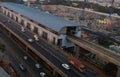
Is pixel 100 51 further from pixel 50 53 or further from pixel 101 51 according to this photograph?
pixel 50 53

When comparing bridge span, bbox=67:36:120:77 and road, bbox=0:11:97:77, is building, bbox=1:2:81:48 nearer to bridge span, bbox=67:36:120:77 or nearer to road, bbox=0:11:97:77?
bridge span, bbox=67:36:120:77

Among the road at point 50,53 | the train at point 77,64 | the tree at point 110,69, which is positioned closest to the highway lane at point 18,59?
the road at point 50,53

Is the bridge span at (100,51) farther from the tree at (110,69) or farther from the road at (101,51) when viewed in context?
the tree at (110,69)

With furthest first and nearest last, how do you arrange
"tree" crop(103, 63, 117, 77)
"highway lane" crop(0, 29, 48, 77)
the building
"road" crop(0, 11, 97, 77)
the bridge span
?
the building, "highway lane" crop(0, 29, 48, 77), "tree" crop(103, 63, 117, 77), the bridge span, "road" crop(0, 11, 97, 77)

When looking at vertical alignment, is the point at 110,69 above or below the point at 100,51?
below

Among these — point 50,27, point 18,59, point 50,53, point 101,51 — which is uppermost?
point 50,27

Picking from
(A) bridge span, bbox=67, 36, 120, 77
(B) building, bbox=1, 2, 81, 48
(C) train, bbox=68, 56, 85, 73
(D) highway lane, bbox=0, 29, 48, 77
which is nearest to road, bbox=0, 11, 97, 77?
(C) train, bbox=68, 56, 85, 73

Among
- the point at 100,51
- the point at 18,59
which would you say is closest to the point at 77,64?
the point at 100,51

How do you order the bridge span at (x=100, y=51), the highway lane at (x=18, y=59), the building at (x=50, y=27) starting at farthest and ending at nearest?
the building at (x=50, y=27) < the highway lane at (x=18, y=59) < the bridge span at (x=100, y=51)

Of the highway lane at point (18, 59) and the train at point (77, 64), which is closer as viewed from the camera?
the train at point (77, 64)

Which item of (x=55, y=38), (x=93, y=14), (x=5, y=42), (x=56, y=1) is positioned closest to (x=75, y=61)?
(x=55, y=38)

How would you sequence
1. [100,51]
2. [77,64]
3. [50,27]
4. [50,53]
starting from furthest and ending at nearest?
[50,27] < [50,53] < [100,51] < [77,64]

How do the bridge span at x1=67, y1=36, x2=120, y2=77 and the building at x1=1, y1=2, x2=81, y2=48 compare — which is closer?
the bridge span at x1=67, y1=36, x2=120, y2=77
